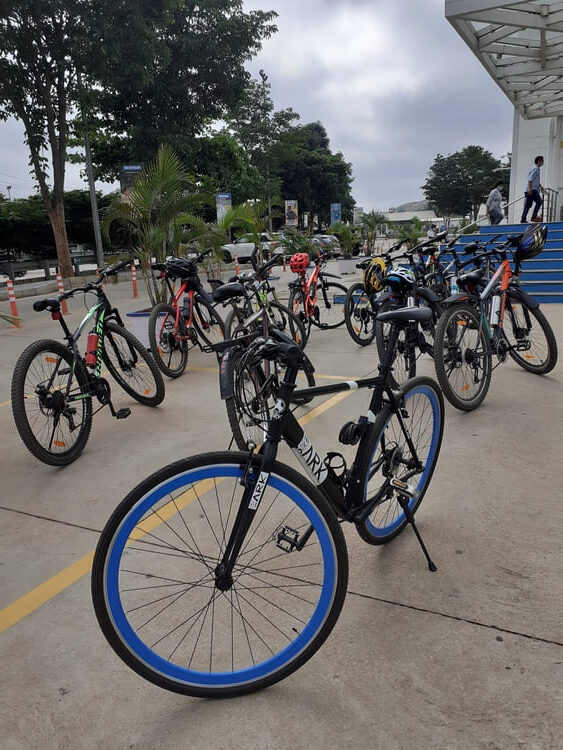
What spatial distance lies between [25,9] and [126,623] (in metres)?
16.6

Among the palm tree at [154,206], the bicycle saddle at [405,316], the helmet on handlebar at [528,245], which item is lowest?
the bicycle saddle at [405,316]

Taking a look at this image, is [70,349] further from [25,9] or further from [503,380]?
[25,9]

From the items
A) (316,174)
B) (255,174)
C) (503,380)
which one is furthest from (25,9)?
(316,174)

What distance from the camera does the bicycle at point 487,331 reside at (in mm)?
4262

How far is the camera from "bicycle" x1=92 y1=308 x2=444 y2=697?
173 cm

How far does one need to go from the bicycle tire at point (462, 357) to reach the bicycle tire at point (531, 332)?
644 millimetres

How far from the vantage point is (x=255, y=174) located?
111ft

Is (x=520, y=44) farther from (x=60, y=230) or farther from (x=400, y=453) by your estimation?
(x=400, y=453)

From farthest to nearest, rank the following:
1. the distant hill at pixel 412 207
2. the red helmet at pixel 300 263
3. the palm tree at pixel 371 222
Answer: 1. the distant hill at pixel 412 207
2. the palm tree at pixel 371 222
3. the red helmet at pixel 300 263

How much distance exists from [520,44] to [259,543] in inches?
564

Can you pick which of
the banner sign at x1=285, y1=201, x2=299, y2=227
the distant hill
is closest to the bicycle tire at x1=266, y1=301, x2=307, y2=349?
the banner sign at x1=285, y1=201, x2=299, y2=227

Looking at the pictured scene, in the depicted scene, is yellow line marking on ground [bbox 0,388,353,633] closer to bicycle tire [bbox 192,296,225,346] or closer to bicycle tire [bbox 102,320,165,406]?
bicycle tire [bbox 102,320,165,406]

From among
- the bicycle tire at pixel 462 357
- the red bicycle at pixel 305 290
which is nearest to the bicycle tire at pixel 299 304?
the red bicycle at pixel 305 290

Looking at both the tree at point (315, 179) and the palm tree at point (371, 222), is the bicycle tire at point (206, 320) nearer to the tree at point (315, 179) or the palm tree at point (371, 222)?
the palm tree at point (371, 222)
